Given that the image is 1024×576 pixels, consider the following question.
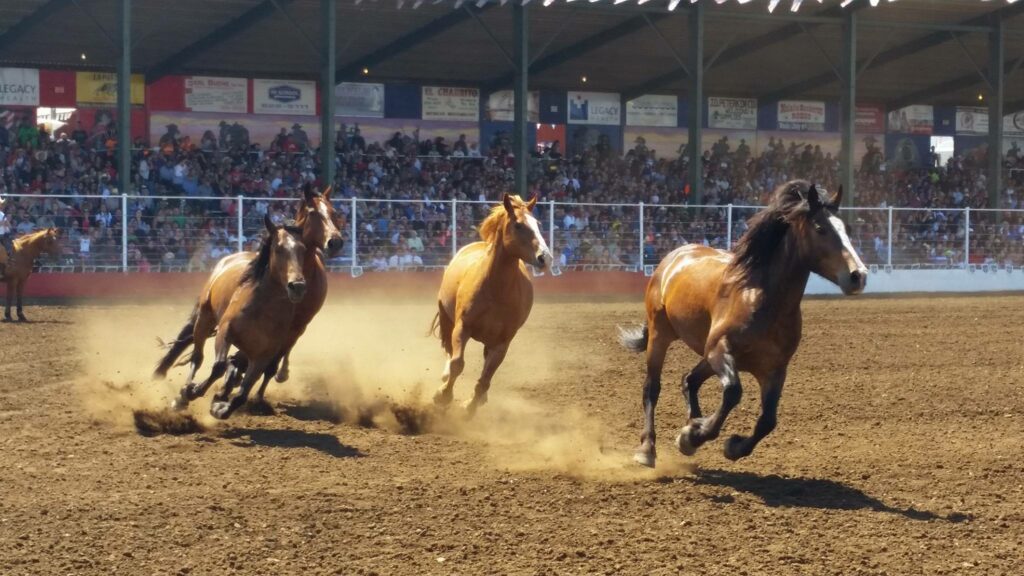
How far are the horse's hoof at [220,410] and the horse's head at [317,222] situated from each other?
1.30 meters

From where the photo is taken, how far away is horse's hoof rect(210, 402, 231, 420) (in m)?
8.82

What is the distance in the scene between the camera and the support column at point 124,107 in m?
23.2

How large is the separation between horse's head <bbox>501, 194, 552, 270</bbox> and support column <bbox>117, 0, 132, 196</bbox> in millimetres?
15168

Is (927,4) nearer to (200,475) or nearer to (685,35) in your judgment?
(685,35)

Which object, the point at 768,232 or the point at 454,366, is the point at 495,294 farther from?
the point at 768,232

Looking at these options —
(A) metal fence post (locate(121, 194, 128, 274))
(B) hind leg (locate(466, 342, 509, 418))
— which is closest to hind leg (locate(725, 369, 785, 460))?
(B) hind leg (locate(466, 342, 509, 418))

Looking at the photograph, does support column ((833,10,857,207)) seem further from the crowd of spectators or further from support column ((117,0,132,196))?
support column ((117,0,132,196))

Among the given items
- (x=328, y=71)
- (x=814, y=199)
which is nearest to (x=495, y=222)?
(x=814, y=199)

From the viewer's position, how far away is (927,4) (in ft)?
96.5

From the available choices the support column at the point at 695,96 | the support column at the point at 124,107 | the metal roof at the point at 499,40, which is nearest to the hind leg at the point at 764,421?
the support column at the point at 124,107

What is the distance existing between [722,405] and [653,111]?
2976cm

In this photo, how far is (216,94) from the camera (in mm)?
31609

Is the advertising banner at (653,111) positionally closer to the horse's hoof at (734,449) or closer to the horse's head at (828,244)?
the horse's head at (828,244)

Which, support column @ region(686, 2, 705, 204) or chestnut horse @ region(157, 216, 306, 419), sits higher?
support column @ region(686, 2, 705, 204)
